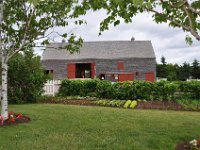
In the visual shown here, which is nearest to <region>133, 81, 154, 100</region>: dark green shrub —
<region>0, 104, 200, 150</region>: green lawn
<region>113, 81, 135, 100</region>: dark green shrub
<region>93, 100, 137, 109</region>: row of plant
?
<region>113, 81, 135, 100</region>: dark green shrub

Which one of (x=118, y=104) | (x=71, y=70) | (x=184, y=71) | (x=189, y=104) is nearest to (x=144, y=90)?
(x=118, y=104)

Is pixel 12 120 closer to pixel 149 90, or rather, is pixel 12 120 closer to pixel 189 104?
pixel 189 104

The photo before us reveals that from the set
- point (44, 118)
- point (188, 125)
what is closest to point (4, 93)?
point (44, 118)

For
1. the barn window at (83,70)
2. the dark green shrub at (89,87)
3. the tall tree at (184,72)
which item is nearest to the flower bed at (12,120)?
the dark green shrub at (89,87)

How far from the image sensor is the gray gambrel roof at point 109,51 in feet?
162

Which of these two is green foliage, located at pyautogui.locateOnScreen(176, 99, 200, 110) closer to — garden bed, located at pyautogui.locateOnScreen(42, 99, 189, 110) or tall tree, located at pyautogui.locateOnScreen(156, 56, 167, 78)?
garden bed, located at pyautogui.locateOnScreen(42, 99, 189, 110)

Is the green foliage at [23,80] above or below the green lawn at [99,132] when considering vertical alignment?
above

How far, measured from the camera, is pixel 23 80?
20391 millimetres

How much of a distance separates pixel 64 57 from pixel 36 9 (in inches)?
1487

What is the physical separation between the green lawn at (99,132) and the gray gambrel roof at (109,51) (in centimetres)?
3589

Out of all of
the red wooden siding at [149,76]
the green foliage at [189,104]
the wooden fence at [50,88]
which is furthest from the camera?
the red wooden siding at [149,76]

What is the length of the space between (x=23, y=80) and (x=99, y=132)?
1114 cm

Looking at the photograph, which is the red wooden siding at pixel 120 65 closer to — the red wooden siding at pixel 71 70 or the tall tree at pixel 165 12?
the red wooden siding at pixel 71 70

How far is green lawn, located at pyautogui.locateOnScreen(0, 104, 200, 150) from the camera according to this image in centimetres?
855
